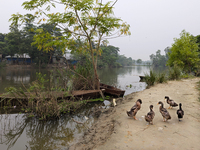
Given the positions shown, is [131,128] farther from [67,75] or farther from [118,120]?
[67,75]

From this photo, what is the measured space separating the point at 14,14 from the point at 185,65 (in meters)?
15.0

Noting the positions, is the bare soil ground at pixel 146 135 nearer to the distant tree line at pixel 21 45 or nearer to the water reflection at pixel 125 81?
the water reflection at pixel 125 81

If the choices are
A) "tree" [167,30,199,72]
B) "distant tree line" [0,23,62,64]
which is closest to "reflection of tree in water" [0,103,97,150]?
"tree" [167,30,199,72]

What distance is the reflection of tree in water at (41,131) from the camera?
387cm

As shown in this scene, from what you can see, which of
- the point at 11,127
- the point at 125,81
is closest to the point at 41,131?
the point at 11,127

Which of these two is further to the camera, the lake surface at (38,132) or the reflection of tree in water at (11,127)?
the reflection of tree in water at (11,127)

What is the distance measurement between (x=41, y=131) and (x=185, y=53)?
46.6 feet

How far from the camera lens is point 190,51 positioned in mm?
14148

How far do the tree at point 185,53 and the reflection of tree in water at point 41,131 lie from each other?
490 inches

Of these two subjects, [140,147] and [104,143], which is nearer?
[140,147]

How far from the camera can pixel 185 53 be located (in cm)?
1420

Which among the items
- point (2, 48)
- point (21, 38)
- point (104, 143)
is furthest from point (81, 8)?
point (2, 48)

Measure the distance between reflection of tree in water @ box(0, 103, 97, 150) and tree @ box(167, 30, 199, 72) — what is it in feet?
40.8

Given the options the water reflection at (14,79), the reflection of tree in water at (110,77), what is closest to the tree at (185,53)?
the reflection of tree in water at (110,77)
